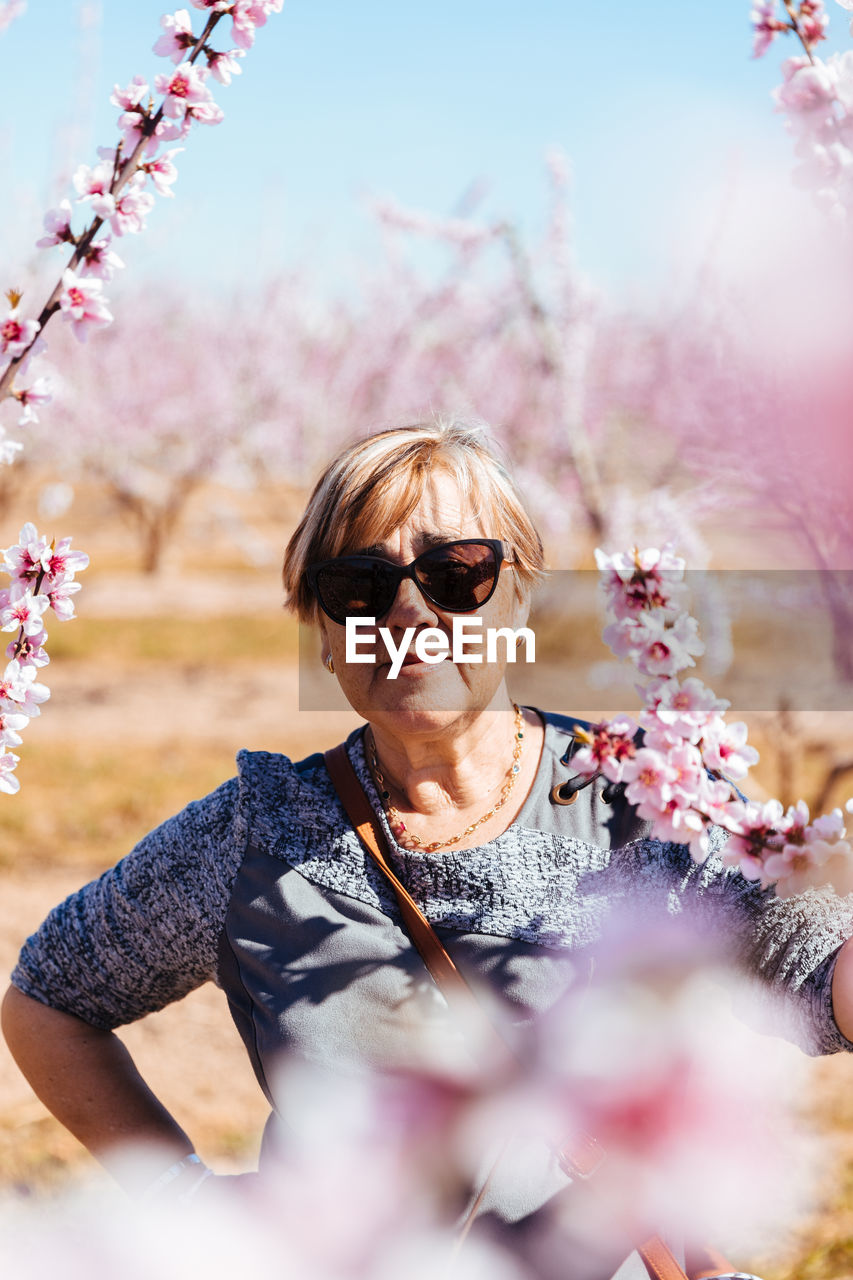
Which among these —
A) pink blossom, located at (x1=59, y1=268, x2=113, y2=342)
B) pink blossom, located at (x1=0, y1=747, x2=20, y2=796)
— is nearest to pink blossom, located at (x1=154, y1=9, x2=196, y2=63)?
pink blossom, located at (x1=59, y1=268, x2=113, y2=342)

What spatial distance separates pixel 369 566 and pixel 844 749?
5.71 m

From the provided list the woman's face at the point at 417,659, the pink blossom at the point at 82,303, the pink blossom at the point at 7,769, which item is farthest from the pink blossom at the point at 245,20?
the pink blossom at the point at 7,769

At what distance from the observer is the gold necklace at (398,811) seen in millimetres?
1560

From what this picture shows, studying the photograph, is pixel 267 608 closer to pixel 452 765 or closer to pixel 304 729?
pixel 304 729

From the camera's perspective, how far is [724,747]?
3.62ft

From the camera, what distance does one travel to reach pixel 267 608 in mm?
12031

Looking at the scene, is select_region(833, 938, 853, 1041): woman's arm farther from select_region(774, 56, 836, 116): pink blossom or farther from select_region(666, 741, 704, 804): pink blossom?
select_region(774, 56, 836, 116): pink blossom

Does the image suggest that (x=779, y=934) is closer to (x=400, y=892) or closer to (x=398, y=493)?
(x=400, y=892)

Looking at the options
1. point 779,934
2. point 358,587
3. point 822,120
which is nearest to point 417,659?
point 358,587

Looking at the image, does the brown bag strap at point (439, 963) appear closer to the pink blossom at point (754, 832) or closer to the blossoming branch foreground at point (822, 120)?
the pink blossom at point (754, 832)

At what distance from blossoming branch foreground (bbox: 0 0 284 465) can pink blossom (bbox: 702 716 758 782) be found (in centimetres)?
94

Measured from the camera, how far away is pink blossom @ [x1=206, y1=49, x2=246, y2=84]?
134 cm

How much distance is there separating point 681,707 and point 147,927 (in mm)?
953
